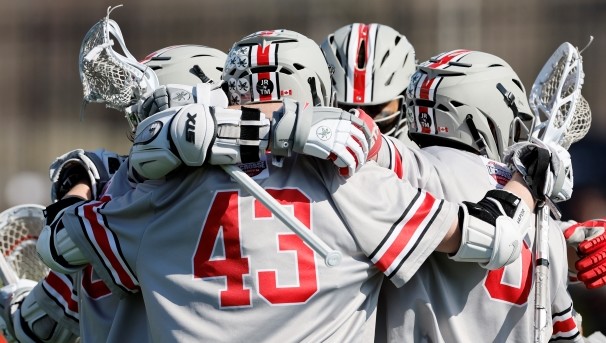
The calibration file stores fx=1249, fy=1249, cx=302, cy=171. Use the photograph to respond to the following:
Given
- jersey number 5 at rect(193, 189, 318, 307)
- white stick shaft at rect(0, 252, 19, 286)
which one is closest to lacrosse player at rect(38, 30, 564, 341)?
jersey number 5 at rect(193, 189, 318, 307)

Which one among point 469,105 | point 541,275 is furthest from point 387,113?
point 541,275

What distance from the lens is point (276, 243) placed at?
395 centimetres

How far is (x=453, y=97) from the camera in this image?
473 cm

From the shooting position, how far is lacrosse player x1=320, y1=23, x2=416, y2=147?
5809mm

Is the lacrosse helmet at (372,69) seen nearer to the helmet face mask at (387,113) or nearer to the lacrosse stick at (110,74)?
the helmet face mask at (387,113)

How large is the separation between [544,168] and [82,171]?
1.72m

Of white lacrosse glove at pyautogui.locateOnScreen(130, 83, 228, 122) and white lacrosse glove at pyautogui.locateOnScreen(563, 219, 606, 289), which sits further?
white lacrosse glove at pyautogui.locateOnScreen(563, 219, 606, 289)

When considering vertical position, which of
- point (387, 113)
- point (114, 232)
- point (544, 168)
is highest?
point (544, 168)

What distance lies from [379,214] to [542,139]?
2.74 feet

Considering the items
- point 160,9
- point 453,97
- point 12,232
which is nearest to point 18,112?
point 160,9

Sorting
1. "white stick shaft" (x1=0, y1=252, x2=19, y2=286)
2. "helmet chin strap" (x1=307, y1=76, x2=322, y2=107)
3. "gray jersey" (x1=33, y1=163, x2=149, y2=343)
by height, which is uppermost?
"helmet chin strap" (x1=307, y1=76, x2=322, y2=107)

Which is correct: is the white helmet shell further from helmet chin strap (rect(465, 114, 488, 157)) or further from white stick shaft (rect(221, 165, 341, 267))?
white stick shaft (rect(221, 165, 341, 267))

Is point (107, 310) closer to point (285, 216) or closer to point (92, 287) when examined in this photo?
point (92, 287)

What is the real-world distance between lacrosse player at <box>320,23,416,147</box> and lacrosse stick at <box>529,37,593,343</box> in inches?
40.1
